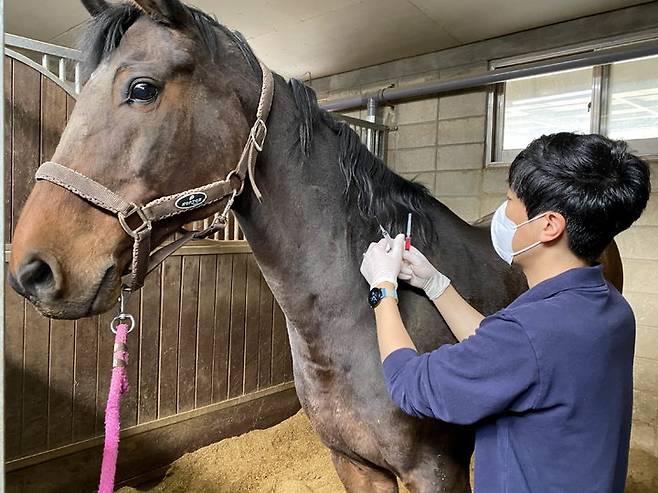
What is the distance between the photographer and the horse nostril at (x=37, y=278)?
2.48 feet

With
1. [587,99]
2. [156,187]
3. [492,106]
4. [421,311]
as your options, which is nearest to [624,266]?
[587,99]

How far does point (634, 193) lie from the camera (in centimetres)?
75

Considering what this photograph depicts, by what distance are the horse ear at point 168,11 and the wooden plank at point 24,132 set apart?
1.27 m

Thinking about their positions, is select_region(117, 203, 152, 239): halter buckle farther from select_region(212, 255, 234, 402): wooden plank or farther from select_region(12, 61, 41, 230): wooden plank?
select_region(212, 255, 234, 402): wooden plank

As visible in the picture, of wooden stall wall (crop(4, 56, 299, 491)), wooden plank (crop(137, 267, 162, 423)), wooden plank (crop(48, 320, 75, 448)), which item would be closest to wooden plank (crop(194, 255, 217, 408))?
wooden stall wall (crop(4, 56, 299, 491))

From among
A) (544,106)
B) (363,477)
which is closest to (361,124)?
(544,106)

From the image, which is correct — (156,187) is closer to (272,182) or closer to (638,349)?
(272,182)

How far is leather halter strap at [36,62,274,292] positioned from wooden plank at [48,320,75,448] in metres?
1.34

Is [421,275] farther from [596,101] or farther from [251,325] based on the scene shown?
[596,101]

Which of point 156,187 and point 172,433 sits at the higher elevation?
point 156,187

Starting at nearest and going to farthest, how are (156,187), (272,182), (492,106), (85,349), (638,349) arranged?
1. (156,187)
2. (272,182)
3. (85,349)
4. (638,349)
5. (492,106)

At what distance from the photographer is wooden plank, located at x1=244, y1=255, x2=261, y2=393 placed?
2836mm

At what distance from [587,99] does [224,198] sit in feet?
9.90

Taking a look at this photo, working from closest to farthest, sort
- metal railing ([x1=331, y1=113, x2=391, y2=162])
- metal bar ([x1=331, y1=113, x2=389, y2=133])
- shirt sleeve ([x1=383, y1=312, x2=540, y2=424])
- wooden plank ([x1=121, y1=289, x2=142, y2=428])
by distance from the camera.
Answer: shirt sleeve ([x1=383, y1=312, x2=540, y2=424]) < wooden plank ([x1=121, y1=289, x2=142, y2=428]) < metal bar ([x1=331, y1=113, x2=389, y2=133]) < metal railing ([x1=331, y1=113, x2=391, y2=162])
